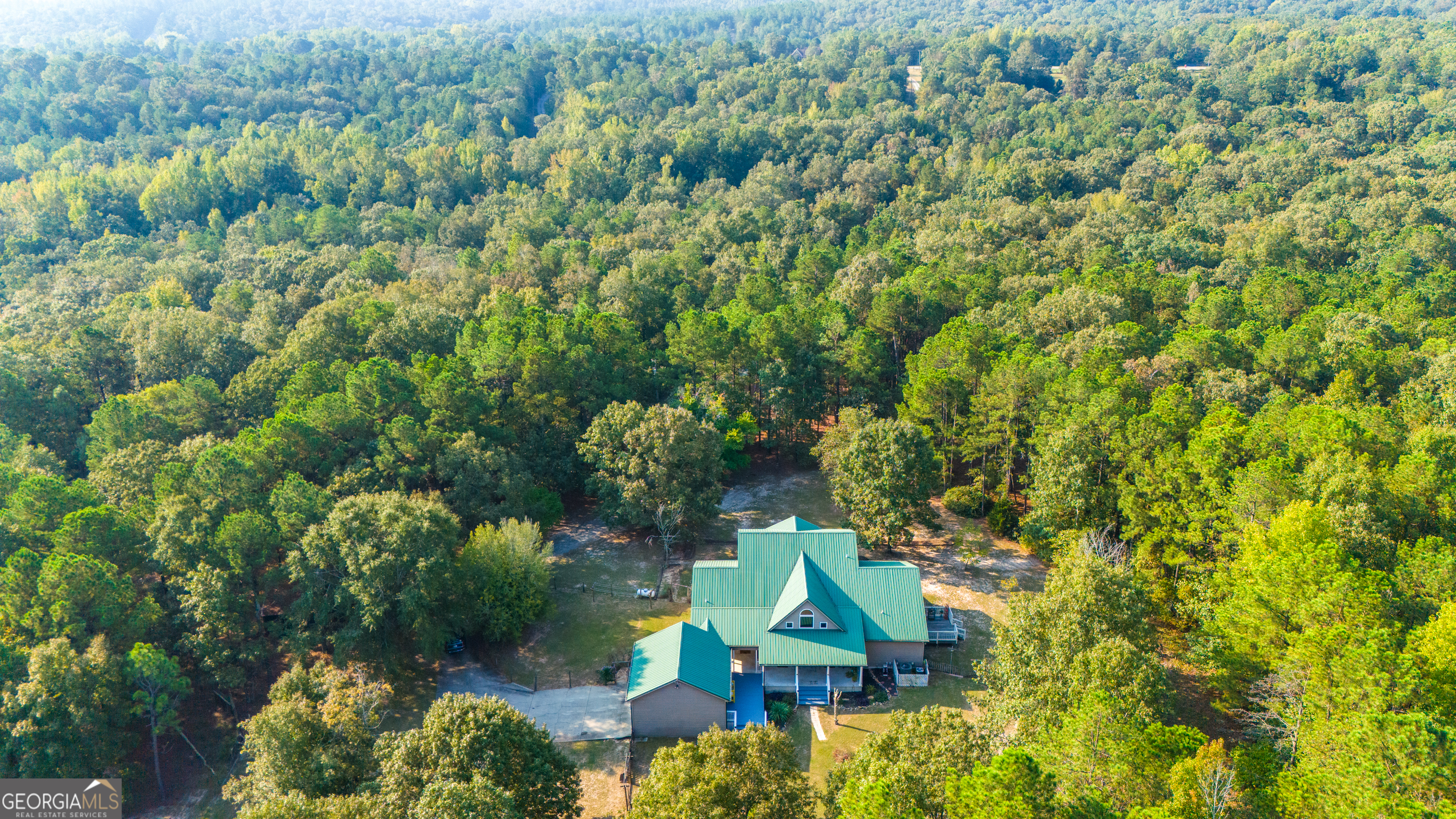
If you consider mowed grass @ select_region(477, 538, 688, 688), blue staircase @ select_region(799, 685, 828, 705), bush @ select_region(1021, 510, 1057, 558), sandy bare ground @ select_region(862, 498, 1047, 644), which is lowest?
sandy bare ground @ select_region(862, 498, 1047, 644)

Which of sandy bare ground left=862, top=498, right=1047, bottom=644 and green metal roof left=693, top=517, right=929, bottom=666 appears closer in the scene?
green metal roof left=693, top=517, right=929, bottom=666

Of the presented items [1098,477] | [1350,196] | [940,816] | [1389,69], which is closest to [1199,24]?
[1389,69]

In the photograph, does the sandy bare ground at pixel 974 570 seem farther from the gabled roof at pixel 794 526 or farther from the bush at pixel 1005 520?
the gabled roof at pixel 794 526

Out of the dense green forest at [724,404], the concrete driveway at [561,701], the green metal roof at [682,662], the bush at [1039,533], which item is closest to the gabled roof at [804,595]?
the green metal roof at [682,662]

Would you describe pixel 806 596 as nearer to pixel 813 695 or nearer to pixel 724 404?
pixel 813 695

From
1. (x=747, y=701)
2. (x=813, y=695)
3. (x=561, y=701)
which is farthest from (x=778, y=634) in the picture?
(x=561, y=701)

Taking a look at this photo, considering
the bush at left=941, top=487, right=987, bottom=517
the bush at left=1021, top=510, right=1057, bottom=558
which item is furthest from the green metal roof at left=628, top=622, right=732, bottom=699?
the bush at left=941, top=487, right=987, bottom=517

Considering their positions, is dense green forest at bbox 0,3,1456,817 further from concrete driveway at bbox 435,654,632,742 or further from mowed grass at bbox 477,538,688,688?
concrete driveway at bbox 435,654,632,742
